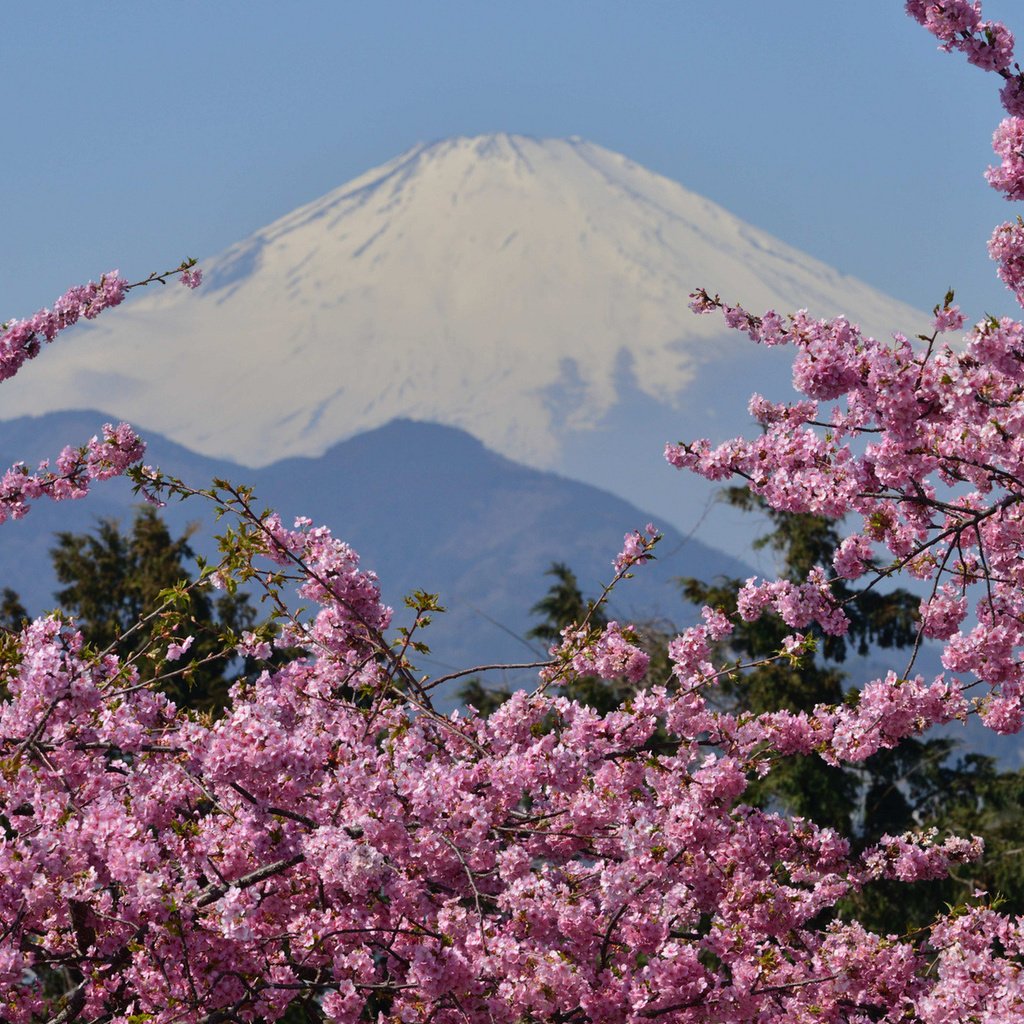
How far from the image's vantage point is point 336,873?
17.5ft

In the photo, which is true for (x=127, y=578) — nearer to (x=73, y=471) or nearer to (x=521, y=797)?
(x=73, y=471)

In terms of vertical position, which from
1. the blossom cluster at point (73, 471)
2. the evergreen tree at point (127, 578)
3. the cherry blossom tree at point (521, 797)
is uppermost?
the evergreen tree at point (127, 578)

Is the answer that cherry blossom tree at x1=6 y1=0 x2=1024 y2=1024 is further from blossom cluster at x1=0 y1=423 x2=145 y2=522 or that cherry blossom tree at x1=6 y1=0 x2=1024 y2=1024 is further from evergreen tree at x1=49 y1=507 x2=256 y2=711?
evergreen tree at x1=49 y1=507 x2=256 y2=711

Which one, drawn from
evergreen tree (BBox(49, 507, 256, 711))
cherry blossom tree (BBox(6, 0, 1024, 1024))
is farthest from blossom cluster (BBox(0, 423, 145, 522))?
evergreen tree (BBox(49, 507, 256, 711))

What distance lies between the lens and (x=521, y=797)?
657 cm

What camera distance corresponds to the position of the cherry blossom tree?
18.5 feet

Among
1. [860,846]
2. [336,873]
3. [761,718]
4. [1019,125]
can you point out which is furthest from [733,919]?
[860,846]

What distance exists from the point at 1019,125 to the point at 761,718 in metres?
3.19

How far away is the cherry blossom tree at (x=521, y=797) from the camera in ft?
18.5

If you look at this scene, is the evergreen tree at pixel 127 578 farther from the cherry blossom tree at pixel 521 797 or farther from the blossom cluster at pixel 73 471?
the cherry blossom tree at pixel 521 797

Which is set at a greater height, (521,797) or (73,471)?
(73,471)

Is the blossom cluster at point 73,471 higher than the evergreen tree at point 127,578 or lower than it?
lower

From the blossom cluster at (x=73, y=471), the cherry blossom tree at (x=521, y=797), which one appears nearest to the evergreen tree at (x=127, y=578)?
the blossom cluster at (x=73, y=471)

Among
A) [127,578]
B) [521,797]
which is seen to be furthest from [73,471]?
[127,578]
